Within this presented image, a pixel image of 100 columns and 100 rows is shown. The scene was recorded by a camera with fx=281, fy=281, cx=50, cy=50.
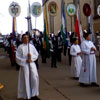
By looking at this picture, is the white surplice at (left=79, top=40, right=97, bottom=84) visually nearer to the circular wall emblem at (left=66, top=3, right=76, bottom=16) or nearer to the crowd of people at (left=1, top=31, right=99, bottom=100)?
the crowd of people at (left=1, top=31, right=99, bottom=100)

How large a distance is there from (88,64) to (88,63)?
0.04 meters

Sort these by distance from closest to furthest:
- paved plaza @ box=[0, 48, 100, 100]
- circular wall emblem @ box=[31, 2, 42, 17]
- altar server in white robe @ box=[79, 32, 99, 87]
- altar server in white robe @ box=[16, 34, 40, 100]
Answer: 1. altar server in white robe @ box=[16, 34, 40, 100]
2. paved plaza @ box=[0, 48, 100, 100]
3. altar server in white robe @ box=[79, 32, 99, 87]
4. circular wall emblem @ box=[31, 2, 42, 17]

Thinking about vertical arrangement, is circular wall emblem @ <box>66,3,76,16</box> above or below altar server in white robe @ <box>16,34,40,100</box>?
above

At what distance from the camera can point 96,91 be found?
27.8ft

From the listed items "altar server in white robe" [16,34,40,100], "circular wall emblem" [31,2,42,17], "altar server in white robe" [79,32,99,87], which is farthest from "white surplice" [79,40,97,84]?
"circular wall emblem" [31,2,42,17]

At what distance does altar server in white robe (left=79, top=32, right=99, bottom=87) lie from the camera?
9148 mm

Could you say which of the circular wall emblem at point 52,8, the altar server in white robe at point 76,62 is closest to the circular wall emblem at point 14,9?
the circular wall emblem at point 52,8

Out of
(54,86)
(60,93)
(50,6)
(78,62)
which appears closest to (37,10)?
(50,6)

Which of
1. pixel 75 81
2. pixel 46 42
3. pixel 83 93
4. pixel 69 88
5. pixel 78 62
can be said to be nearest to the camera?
pixel 83 93

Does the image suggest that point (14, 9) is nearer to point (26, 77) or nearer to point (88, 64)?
point (88, 64)

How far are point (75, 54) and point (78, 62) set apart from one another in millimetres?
407

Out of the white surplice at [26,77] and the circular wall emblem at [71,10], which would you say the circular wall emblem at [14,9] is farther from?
the white surplice at [26,77]

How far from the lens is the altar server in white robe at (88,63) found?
915 cm

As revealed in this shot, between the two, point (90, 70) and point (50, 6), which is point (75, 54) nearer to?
point (90, 70)
